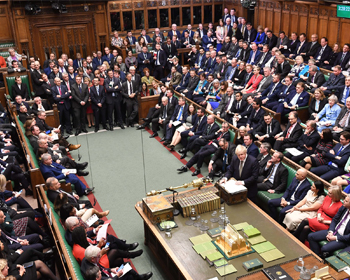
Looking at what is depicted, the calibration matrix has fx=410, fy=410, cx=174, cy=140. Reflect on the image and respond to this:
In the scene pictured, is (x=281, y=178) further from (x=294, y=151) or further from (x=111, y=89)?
(x=111, y=89)

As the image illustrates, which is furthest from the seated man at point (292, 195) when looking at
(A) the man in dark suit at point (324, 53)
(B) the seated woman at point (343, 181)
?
(A) the man in dark suit at point (324, 53)

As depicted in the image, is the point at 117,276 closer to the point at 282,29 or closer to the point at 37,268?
the point at 37,268

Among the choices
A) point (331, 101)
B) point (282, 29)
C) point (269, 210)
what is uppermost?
point (282, 29)

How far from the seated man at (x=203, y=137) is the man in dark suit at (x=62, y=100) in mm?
3111

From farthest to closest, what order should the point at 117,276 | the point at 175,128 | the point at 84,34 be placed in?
the point at 84,34 → the point at 175,128 → the point at 117,276

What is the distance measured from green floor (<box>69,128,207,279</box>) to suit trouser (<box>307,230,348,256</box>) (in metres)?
1.83

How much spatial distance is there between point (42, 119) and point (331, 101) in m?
5.56

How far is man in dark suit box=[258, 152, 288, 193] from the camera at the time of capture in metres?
5.92

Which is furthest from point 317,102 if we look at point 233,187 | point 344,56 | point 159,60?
point 159,60

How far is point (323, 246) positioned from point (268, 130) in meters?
3.23

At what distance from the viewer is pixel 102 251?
442 cm

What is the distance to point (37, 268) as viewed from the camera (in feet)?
14.3

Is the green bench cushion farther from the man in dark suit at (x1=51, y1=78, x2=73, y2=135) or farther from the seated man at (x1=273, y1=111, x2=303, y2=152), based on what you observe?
the man in dark suit at (x1=51, y1=78, x2=73, y2=135)

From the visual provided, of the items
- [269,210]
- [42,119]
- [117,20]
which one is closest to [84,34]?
[117,20]
